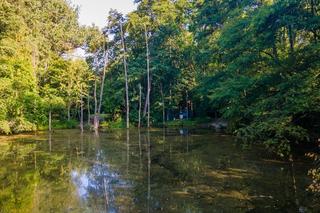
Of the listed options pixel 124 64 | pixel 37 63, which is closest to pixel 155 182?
pixel 124 64

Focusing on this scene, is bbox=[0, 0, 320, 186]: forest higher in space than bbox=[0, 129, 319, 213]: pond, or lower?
higher

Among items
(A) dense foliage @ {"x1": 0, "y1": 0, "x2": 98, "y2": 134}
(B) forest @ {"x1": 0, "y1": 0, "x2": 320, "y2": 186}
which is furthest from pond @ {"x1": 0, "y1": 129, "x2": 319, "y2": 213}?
(A) dense foliage @ {"x1": 0, "y1": 0, "x2": 98, "y2": 134}

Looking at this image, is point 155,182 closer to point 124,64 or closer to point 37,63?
point 124,64

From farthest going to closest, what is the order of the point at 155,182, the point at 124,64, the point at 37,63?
the point at 124,64, the point at 37,63, the point at 155,182

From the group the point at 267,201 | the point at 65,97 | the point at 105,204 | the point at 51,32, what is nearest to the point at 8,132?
the point at 65,97

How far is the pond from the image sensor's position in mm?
6906

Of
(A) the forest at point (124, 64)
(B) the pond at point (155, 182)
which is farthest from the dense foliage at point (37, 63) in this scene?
(B) the pond at point (155, 182)

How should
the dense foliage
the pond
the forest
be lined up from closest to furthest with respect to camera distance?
1. the pond
2. the forest
3. the dense foliage

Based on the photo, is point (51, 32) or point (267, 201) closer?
point (267, 201)

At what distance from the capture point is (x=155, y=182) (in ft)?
29.8

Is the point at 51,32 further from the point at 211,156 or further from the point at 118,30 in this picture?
the point at 211,156

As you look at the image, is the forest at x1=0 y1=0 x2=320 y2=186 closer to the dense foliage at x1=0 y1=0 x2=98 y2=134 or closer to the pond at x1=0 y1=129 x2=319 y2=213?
the dense foliage at x1=0 y1=0 x2=98 y2=134

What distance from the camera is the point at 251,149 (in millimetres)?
14758

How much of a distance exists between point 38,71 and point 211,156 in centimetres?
2563
